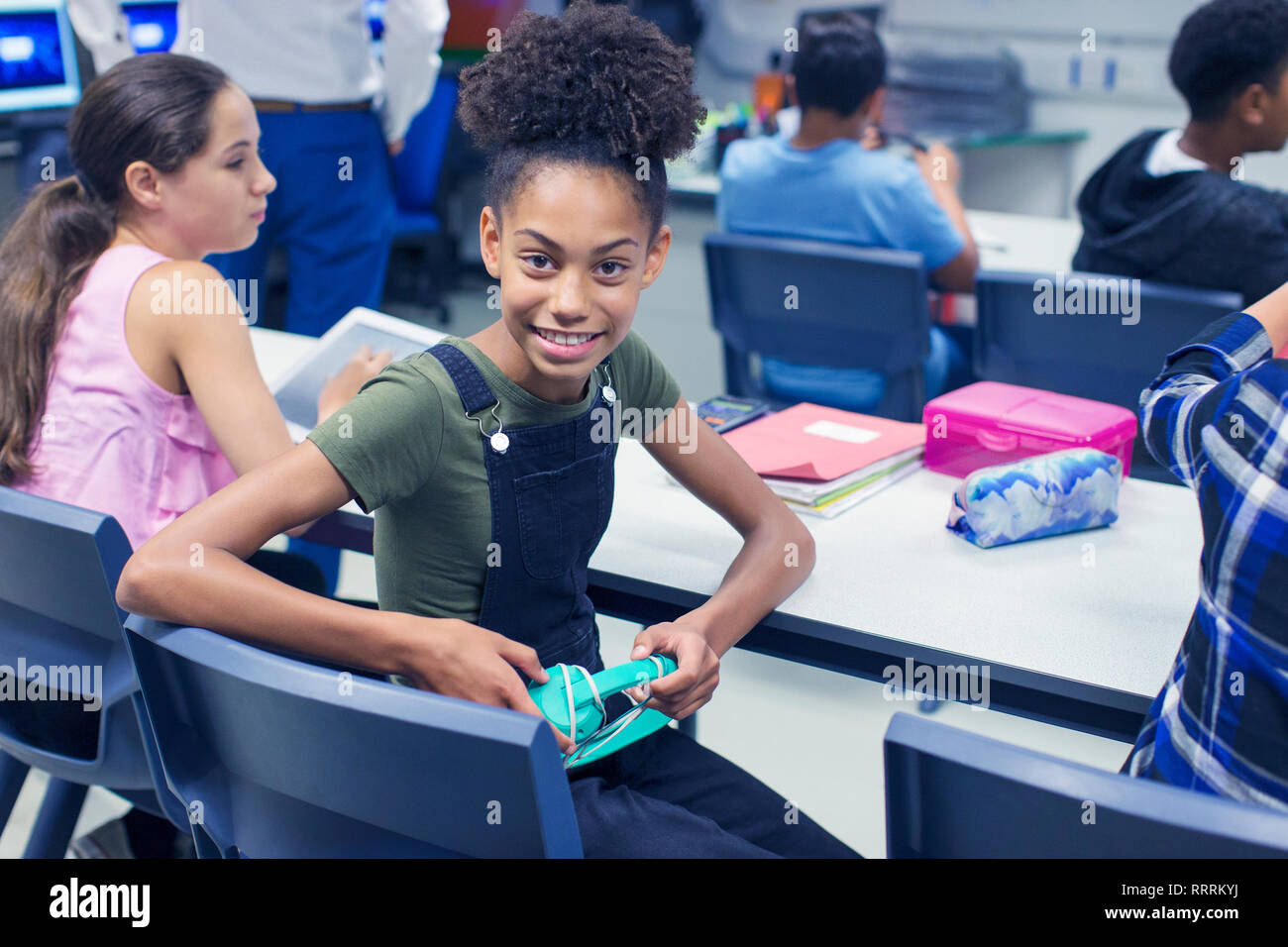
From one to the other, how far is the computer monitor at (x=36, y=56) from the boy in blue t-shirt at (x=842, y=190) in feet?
6.20

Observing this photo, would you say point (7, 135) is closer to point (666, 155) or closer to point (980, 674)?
point (666, 155)

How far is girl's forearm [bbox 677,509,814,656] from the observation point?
121 centimetres

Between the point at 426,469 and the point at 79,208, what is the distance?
73cm

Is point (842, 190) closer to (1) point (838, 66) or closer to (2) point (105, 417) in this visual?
(1) point (838, 66)

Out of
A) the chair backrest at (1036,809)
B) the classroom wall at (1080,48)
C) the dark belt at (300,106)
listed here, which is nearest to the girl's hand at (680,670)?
the chair backrest at (1036,809)

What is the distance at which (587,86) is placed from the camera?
110 centimetres

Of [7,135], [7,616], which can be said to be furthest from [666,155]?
[7,135]

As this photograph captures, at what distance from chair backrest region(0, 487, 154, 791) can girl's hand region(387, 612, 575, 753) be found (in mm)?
282

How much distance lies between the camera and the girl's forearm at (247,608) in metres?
1.01

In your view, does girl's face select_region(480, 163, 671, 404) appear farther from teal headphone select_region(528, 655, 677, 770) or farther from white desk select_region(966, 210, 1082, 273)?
white desk select_region(966, 210, 1082, 273)

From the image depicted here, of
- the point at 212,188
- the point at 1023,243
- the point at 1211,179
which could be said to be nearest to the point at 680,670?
the point at 212,188

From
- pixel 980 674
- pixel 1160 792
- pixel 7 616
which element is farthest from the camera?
pixel 7 616

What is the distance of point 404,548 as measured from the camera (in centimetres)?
118
